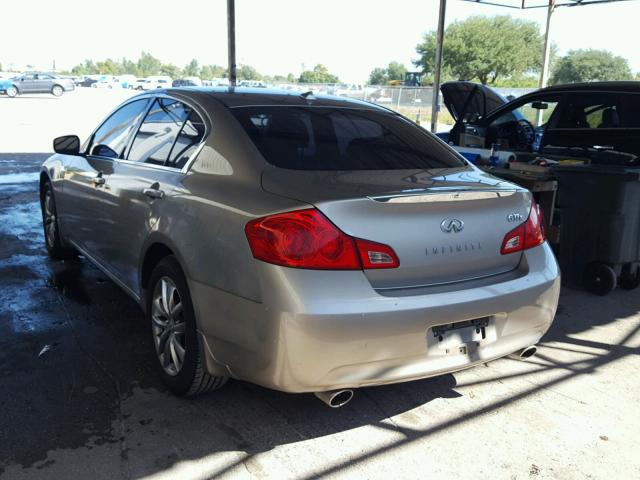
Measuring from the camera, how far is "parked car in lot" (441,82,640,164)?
6191mm

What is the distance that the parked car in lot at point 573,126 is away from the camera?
244 inches

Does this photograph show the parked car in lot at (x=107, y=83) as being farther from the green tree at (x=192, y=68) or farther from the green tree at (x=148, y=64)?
the green tree at (x=192, y=68)

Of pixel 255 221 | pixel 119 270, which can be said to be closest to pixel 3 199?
pixel 119 270

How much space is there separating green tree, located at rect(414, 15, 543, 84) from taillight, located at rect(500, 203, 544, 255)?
6230 centimetres

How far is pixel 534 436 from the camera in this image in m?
3.03

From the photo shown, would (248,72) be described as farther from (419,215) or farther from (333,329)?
(333,329)

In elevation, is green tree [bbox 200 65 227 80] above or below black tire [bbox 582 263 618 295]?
A: above

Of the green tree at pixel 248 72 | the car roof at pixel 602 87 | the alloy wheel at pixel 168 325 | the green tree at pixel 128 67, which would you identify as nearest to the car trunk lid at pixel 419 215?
the alloy wheel at pixel 168 325

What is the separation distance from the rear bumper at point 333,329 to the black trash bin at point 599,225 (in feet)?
8.98

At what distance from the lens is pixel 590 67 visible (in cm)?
5934

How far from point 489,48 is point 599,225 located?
204 ft

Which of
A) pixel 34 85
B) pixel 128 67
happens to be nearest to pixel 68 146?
pixel 34 85

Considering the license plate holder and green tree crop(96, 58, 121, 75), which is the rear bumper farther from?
green tree crop(96, 58, 121, 75)

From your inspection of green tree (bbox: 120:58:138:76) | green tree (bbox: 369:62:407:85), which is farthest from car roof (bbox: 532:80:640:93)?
green tree (bbox: 120:58:138:76)
